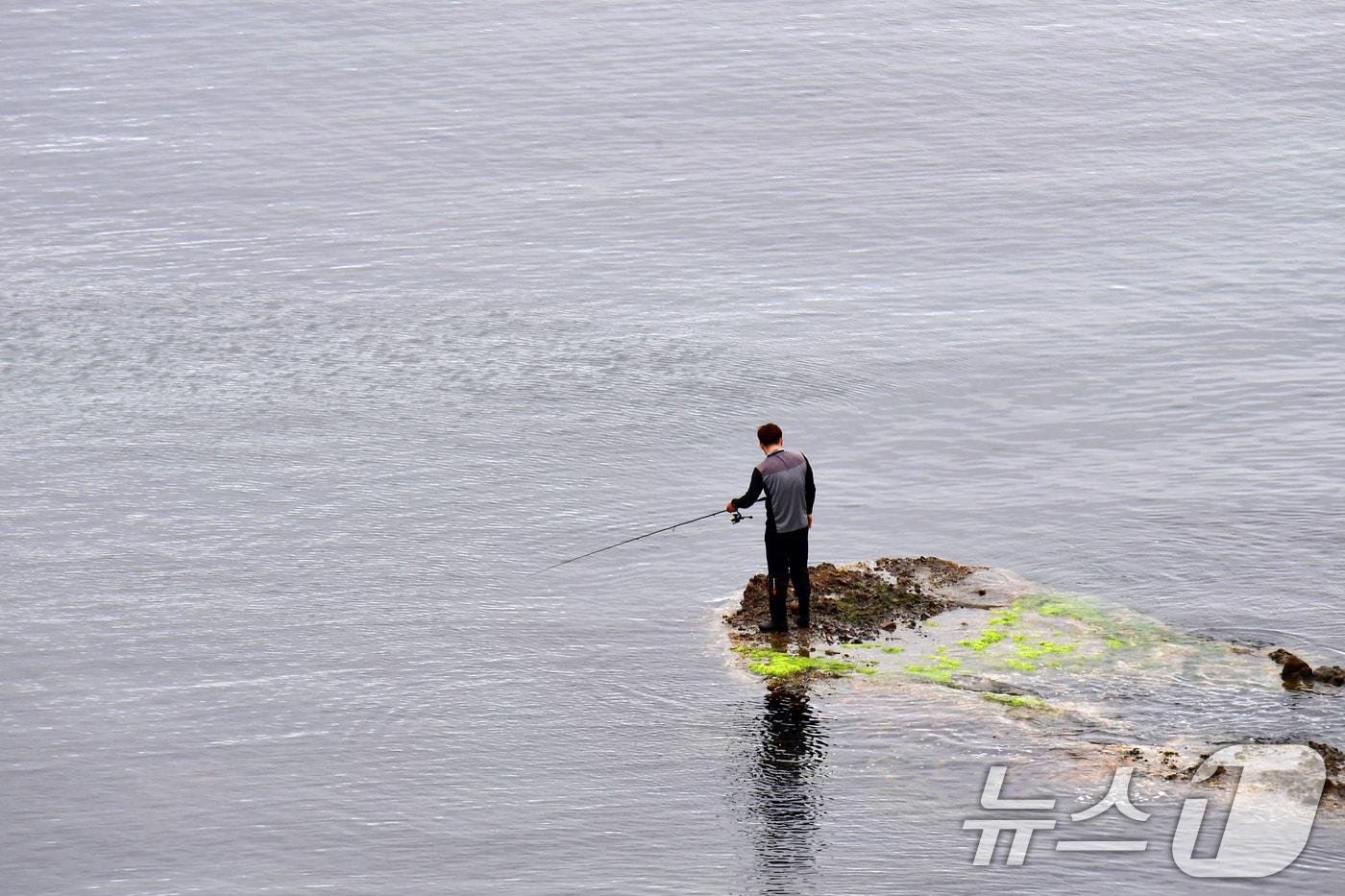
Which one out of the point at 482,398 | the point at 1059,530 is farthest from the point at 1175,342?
the point at 482,398

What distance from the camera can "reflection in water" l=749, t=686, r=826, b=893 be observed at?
39.6 feet

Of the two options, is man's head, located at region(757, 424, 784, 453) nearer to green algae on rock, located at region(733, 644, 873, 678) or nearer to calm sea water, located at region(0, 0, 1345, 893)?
green algae on rock, located at region(733, 644, 873, 678)

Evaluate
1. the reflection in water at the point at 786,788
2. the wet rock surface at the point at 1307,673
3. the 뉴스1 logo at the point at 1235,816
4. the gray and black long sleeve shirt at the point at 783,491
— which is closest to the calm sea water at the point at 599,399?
the reflection in water at the point at 786,788

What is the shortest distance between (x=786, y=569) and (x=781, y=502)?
73 centimetres

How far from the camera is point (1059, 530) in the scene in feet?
63.7

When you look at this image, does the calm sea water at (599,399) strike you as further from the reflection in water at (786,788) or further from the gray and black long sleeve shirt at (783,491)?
the gray and black long sleeve shirt at (783,491)

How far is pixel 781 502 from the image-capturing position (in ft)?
51.1

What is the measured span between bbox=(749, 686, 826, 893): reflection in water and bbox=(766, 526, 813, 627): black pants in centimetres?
123

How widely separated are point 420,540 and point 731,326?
10.3m

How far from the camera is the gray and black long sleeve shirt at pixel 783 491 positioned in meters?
15.6

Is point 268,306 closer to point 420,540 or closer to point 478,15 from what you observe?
point 420,540

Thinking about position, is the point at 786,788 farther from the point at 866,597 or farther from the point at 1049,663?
the point at 866,597

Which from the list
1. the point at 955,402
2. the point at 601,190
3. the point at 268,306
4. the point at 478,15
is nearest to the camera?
the point at 955,402

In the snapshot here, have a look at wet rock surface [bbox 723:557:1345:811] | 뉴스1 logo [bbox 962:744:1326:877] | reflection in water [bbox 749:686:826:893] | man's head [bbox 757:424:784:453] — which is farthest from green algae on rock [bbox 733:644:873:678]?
뉴스1 logo [bbox 962:744:1326:877]
